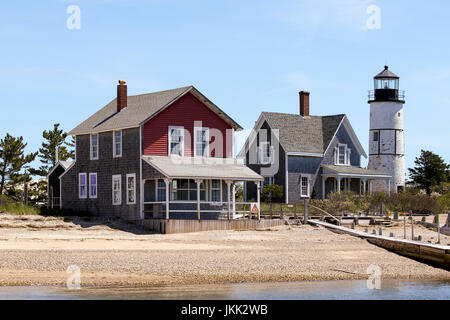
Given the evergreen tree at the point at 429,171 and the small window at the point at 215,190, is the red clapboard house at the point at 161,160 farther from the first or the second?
the evergreen tree at the point at 429,171

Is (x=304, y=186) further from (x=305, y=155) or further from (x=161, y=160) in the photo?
(x=161, y=160)

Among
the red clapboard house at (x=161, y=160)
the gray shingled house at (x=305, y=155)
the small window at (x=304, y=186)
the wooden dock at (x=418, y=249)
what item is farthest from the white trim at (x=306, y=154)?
the wooden dock at (x=418, y=249)

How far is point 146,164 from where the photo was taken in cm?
4144

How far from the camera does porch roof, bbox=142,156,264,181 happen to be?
40344mm

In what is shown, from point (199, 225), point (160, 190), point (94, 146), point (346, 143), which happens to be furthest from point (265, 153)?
point (199, 225)

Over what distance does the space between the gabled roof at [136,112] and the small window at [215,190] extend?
3347 millimetres

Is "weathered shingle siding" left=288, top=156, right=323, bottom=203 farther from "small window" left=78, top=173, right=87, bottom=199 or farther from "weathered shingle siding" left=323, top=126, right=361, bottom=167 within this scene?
"small window" left=78, top=173, right=87, bottom=199

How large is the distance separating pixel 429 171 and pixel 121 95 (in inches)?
1358

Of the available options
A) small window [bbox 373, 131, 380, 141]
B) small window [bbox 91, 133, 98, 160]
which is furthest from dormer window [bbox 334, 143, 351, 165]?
small window [bbox 91, 133, 98, 160]

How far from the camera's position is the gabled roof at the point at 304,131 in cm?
5656

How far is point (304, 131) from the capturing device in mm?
58250

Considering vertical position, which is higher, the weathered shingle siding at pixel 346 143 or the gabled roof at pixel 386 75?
the gabled roof at pixel 386 75
